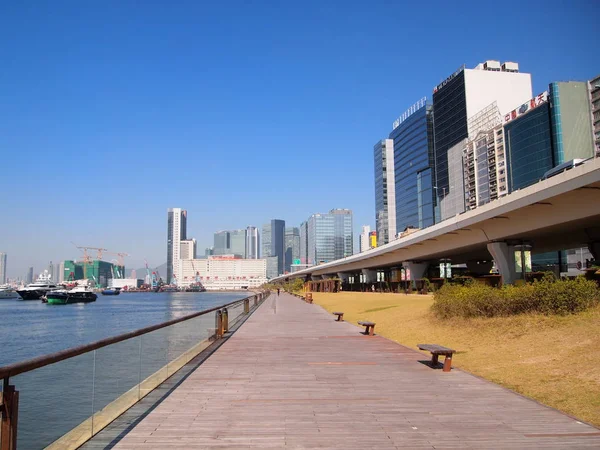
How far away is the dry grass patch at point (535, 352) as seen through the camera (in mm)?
8773

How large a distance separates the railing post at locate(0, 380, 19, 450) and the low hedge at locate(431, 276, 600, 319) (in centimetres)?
1532

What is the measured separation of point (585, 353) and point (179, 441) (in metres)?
9.37

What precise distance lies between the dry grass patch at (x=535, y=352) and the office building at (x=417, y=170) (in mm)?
159779

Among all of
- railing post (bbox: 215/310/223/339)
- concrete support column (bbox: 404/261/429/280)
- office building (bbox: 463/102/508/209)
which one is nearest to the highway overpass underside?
concrete support column (bbox: 404/261/429/280)

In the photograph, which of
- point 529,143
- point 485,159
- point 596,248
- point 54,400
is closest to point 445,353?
point 54,400

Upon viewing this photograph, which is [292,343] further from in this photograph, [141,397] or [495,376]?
[141,397]

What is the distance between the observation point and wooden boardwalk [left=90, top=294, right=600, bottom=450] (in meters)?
5.82

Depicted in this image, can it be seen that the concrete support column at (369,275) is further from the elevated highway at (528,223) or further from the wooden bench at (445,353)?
the wooden bench at (445,353)

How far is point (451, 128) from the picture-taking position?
16312 centimetres

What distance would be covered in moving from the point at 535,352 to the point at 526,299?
4.71 meters

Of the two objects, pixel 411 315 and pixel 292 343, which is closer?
pixel 292 343

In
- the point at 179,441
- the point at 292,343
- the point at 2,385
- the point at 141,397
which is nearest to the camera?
the point at 2,385

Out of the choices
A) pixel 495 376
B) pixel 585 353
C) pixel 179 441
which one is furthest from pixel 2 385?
pixel 585 353

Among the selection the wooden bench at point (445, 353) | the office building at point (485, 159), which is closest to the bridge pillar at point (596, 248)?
the wooden bench at point (445, 353)
